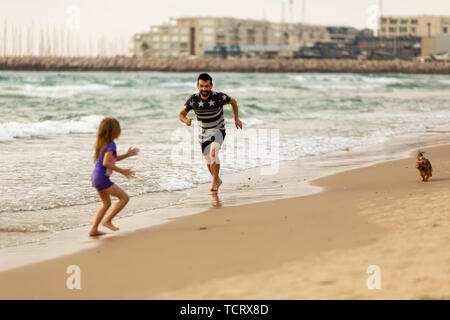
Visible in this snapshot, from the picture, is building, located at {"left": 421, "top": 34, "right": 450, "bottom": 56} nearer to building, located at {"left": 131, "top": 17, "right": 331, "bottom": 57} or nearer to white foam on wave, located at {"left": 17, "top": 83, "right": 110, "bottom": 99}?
building, located at {"left": 131, "top": 17, "right": 331, "bottom": 57}

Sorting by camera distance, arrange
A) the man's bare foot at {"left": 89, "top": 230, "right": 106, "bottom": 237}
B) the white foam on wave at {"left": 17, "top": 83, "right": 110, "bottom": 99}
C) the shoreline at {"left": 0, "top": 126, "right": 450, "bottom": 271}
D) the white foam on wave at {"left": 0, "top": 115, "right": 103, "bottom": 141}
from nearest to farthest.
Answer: the shoreline at {"left": 0, "top": 126, "right": 450, "bottom": 271}
the man's bare foot at {"left": 89, "top": 230, "right": 106, "bottom": 237}
the white foam on wave at {"left": 0, "top": 115, "right": 103, "bottom": 141}
the white foam on wave at {"left": 17, "top": 83, "right": 110, "bottom": 99}

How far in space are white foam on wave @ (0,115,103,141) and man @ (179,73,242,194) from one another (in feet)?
23.1

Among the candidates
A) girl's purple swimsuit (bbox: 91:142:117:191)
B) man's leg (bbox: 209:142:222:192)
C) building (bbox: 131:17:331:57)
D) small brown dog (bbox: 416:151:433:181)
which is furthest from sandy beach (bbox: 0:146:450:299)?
building (bbox: 131:17:331:57)

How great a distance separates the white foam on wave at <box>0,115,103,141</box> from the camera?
573 inches

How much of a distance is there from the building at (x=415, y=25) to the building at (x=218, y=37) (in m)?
14.9

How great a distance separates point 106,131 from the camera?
564 centimetres

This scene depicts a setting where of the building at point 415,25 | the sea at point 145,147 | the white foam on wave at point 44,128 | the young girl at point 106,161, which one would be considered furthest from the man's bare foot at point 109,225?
the building at point 415,25

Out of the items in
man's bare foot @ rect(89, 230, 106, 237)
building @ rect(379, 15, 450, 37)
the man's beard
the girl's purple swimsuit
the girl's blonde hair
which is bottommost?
man's bare foot @ rect(89, 230, 106, 237)

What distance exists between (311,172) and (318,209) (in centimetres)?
327

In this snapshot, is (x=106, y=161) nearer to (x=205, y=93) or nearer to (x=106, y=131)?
(x=106, y=131)

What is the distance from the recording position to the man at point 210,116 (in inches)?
306

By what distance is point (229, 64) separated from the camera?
120m

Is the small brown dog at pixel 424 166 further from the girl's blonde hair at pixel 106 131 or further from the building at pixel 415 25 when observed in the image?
the building at pixel 415 25

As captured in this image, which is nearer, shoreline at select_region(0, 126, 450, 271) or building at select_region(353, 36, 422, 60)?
shoreline at select_region(0, 126, 450, 271)
